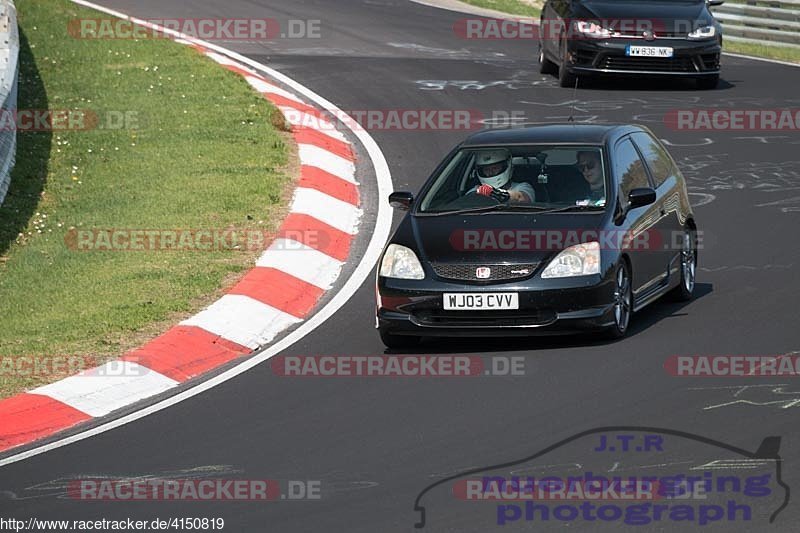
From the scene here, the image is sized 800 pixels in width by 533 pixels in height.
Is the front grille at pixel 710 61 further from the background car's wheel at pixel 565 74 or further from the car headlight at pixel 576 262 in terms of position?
the car headlight at pixel 576 262

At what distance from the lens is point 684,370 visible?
961cm

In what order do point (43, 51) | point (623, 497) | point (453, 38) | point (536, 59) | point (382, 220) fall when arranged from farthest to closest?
point (453, 38) → point (536, 59) → point (43, 51) → point (382, 220) → point (623, 497)

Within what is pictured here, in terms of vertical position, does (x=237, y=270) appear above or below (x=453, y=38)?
below

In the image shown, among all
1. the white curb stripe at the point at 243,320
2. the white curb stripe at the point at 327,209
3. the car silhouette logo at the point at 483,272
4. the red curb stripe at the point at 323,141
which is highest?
the red curb stripe at the point at 323,141

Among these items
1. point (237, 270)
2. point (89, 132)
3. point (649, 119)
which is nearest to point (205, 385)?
point (237, 270)

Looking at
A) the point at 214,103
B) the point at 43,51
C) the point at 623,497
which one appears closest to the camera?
the point at 623,497

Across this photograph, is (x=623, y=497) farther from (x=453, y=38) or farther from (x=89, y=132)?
(x=453, y=38)

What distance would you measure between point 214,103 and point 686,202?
8067 millimetres

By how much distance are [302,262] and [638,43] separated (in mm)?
9240

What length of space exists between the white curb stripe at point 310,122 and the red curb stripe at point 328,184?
1891 mm

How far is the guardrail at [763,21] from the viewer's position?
2731cm

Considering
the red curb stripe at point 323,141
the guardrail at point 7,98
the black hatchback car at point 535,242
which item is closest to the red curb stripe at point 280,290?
the black hatchback car at point 535,242

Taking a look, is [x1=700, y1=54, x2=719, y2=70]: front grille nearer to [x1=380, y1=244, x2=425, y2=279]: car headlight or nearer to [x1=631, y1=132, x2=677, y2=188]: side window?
[x1=631, y1=132, x2=677, y2=188]: side window

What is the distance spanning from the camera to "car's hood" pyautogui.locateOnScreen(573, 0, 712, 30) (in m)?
21.1
